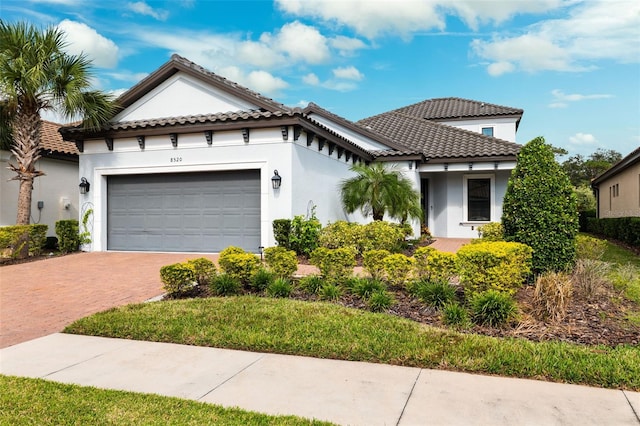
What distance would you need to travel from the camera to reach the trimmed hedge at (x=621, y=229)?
14684 mm

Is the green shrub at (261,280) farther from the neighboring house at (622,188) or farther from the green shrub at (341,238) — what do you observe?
the neighboring house at (622,188)

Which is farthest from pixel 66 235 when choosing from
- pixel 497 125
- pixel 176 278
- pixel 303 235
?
pixel 497 125

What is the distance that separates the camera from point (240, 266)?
7715 millimetres

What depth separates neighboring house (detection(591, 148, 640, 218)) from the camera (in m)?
17.8

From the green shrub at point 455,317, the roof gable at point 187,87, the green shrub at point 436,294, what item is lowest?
the green shrub at point 455,317

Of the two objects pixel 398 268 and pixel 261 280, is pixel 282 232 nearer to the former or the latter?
pixel 261 280

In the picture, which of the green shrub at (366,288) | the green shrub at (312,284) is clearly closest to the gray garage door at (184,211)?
the green shrub at (312,284)

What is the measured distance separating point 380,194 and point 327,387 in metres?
10.6

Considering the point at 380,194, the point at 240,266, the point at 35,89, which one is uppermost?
the point at 35,89

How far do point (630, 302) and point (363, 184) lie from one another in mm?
8675

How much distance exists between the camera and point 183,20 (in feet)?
37.2

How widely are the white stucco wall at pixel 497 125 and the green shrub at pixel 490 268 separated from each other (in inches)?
780

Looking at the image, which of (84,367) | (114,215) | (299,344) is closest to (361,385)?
(299,344)

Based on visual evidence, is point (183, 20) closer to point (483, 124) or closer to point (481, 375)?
point (481, 375)
